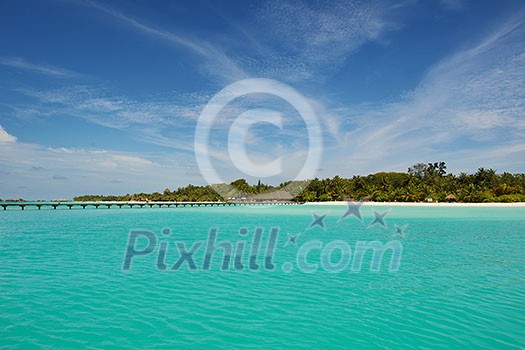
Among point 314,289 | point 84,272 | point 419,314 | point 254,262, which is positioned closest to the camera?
point 419,314

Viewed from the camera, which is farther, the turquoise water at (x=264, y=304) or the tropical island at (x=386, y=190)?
the tropical island at (x=386, y=190)

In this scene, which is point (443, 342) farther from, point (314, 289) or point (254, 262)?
point (254, 262)

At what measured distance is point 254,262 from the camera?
14.2m

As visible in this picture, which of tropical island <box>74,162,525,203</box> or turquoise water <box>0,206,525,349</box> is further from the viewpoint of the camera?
tropical island <box>74,162,525,203</box>

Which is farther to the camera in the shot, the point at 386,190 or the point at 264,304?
the point at 386,190

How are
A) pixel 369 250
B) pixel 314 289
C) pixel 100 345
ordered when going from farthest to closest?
1. pixel 369 250
2. pixel 314 289
3. pixel 100 345

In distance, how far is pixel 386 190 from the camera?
10369cm

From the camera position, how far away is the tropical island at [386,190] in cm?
8206

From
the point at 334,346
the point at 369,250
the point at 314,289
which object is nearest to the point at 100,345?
the point at 334,346

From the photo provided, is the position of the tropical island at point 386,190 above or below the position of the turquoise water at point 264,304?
above

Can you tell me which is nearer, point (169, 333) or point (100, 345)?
point (100, 345)

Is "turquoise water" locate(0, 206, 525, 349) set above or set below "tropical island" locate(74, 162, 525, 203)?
below

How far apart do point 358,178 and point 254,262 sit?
113 metres

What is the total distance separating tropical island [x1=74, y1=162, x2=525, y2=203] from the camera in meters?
82.1
